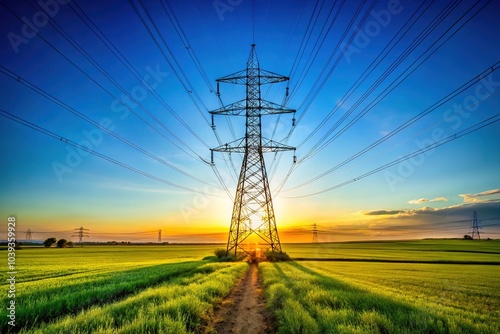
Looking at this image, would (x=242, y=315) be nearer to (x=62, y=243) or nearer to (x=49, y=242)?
(x=62, y=243)

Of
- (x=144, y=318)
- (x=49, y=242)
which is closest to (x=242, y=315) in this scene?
(x=144, y=318)

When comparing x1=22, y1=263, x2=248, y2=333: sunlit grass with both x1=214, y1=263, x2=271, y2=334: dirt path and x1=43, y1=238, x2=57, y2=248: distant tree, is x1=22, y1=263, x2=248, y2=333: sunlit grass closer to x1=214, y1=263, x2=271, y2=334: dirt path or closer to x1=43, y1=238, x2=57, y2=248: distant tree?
x1=214, y1=263, x2=271, y2=334: dirt path

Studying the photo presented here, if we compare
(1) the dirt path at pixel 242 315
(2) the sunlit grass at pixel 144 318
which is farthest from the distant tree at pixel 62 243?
(2) the sunlit grass at pixel 144 318

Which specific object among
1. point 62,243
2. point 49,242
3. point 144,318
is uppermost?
point 144,318

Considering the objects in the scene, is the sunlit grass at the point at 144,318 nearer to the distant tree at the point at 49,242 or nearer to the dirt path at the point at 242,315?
the dirt path at the point at 242,315

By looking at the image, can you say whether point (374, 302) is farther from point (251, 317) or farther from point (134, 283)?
point (134, 283)

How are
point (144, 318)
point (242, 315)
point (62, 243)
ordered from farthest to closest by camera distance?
1. point (62, 243)
2. point (242, 315)
3. point (144, 318)

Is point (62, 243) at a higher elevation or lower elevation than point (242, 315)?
lower

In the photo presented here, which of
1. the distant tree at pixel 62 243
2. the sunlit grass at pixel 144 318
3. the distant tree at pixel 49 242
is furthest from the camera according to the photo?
the distant tree at pixel 62 243
